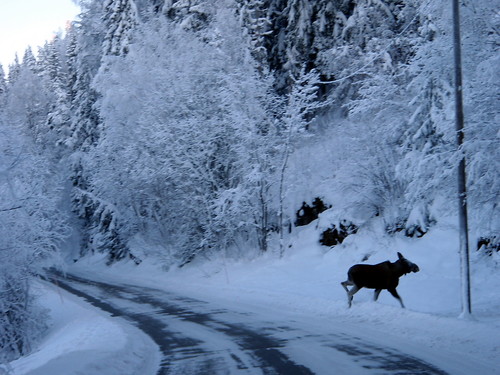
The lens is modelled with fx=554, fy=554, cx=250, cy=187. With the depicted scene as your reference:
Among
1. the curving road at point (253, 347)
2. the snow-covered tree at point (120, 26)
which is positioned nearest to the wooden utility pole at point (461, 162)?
the curving road at point (253, 347)

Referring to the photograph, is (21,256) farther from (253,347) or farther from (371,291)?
(371,291)

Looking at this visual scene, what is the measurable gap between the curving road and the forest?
431cm

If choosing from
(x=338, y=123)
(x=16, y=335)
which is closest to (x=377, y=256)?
(x=338, y=123)

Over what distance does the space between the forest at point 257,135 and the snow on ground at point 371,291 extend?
0.94m

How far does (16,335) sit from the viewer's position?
2053 cm

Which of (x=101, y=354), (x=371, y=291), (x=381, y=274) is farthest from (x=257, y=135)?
(x=101, y=354)

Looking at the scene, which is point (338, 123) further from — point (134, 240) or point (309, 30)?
point (134, 240)

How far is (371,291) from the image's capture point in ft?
54.6

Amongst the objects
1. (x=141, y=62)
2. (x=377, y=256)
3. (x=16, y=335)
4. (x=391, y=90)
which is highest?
(x=141, y=62)

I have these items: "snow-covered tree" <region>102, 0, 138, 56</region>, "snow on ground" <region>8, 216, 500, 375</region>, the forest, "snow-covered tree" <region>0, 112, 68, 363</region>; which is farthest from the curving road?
"snow-covered tree" <region>102, 0, 138, 56</region>

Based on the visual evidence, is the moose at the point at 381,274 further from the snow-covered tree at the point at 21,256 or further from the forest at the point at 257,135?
the snow-covered tree at the point at 21,256

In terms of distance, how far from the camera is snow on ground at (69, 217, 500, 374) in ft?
34.2

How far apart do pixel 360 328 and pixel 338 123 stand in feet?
63.4

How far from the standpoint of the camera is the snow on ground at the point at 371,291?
410 inches
